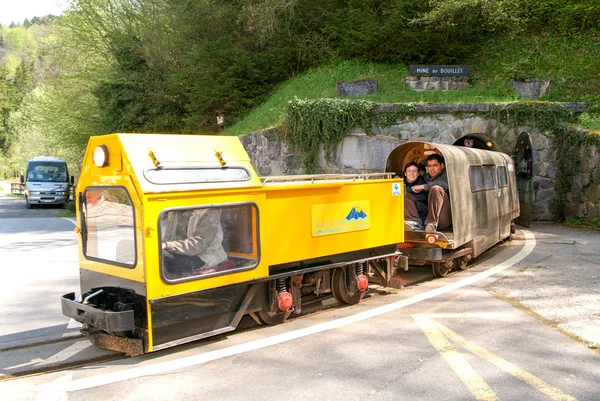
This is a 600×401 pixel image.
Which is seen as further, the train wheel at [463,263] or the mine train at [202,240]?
the train wheel at [463,263]

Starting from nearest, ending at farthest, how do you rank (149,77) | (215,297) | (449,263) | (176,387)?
1. (176,387)
2. (215,297)
3. (449,263)
4. (149,77)

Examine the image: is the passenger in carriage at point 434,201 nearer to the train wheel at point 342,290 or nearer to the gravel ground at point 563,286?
the gravel ground at point 563,286

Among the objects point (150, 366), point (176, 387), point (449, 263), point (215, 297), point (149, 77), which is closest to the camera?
point (176, 387)

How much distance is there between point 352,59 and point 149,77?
11268mm

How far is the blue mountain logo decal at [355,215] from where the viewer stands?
24.2 ft

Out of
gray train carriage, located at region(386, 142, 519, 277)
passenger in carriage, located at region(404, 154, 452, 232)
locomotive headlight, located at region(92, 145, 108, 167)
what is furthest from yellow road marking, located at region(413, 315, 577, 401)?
locomotive headlight, located at region(92, 145, 108, 167)

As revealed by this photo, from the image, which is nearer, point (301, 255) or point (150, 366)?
point (150, 366)

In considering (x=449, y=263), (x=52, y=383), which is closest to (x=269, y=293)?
(x=52, y=383)

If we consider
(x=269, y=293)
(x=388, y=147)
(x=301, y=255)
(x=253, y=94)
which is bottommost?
(x=269, y=293)

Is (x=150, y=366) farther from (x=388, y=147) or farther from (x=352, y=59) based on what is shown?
(x=352, y=59)

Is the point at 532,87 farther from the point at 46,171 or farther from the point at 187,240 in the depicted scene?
the point at 46,171

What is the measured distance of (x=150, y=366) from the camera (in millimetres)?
5328

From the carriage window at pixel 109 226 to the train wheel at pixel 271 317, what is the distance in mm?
1896

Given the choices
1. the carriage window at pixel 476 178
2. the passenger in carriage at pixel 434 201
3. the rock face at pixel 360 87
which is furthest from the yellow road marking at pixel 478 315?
the rock face at pixel 360 87
